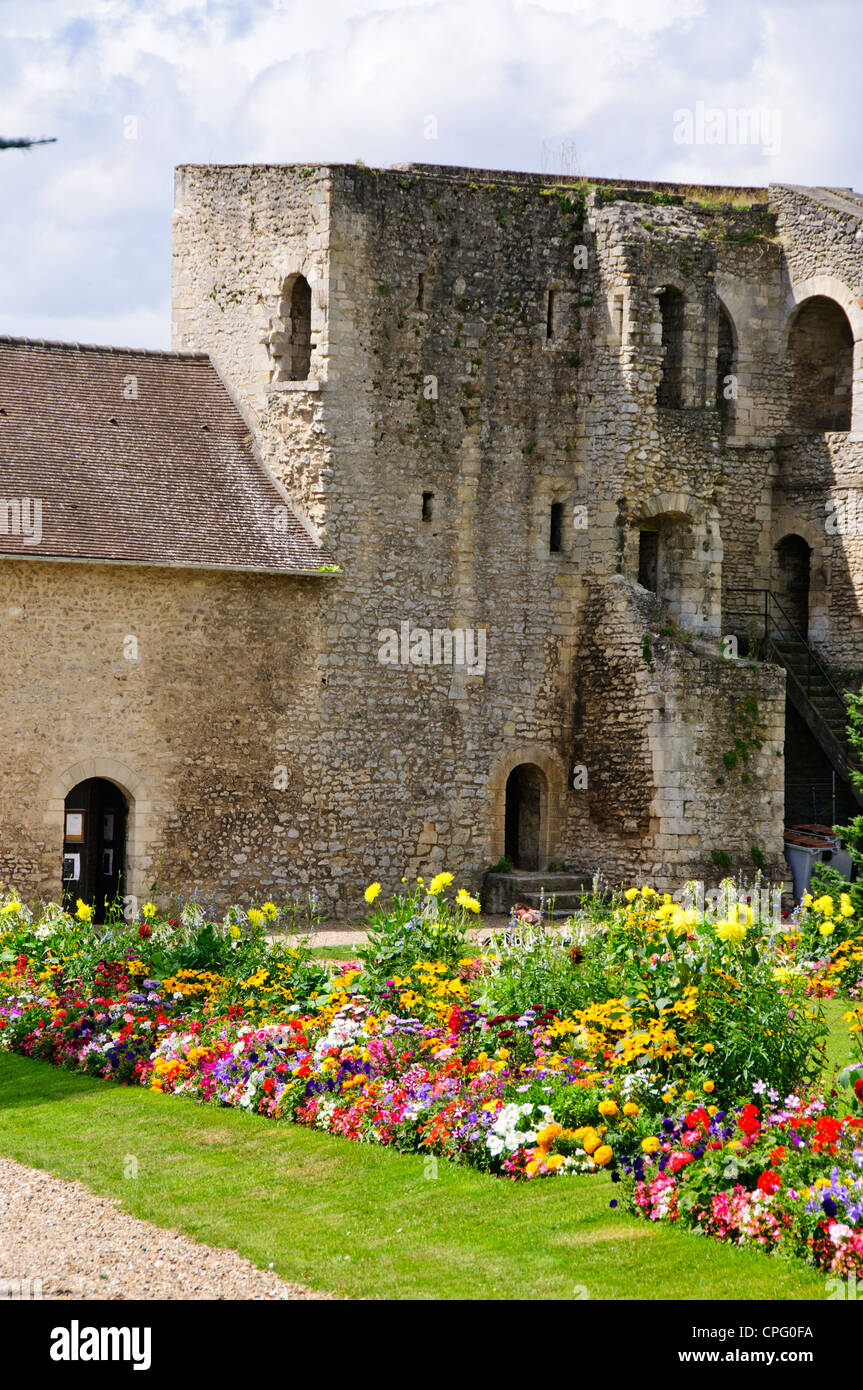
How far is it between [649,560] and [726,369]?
344 centimetres

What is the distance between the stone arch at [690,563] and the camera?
23.0 meters

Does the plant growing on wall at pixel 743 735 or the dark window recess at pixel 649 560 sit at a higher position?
the dark window recess at pixel 649 560

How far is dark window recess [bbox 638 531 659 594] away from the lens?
76.3ft

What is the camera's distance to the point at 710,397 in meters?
23.1

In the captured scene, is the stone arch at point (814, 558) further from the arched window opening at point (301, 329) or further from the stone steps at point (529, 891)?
the arched window opening at point (301, 329)

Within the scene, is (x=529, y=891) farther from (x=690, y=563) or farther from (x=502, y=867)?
(x=690, y=563)

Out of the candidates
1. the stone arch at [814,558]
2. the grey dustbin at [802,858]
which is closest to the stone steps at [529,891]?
the grey dustbin at [802,858]

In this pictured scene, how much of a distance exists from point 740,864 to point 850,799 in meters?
3.03

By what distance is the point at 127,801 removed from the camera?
19797 mm

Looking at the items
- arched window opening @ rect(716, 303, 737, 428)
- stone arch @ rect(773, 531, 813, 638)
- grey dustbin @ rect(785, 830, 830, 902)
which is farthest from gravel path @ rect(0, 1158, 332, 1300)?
arched window opening @ rect(716, 303, 737, 428)

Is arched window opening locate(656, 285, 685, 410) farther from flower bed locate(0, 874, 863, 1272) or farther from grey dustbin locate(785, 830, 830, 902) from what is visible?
flower bed locate(0, 874, 863, 1272)

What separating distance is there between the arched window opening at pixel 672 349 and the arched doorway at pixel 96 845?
908 cm
